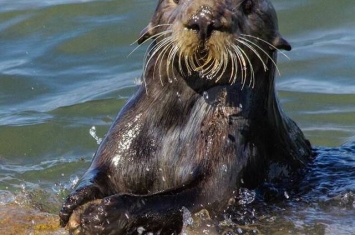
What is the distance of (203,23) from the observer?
5.67m

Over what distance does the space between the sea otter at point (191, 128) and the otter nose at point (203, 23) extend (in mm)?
127

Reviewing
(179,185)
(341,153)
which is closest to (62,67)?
(341,153)

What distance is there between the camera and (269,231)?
6.33 meters

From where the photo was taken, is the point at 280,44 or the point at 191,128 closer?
the point at 280,44

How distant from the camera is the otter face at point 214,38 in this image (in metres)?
5.74

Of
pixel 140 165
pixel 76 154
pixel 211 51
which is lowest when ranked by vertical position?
pixel 76 154

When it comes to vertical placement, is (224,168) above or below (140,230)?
above

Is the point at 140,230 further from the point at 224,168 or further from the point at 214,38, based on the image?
the point at 214,38

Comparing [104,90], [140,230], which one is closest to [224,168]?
[140,230]

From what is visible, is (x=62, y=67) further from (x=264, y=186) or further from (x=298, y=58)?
(x=264, y=186)

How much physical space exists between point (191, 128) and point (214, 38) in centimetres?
94

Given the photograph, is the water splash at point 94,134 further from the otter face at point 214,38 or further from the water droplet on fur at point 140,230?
the water droplet on fur at point 140,230

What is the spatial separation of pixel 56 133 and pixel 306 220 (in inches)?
139

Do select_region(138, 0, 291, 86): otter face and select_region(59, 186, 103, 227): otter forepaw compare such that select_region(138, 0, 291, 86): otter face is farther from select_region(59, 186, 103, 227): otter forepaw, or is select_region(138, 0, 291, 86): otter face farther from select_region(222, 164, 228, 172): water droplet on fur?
select_region(59, 186, 103, 227): otter forepaw
